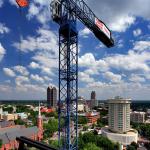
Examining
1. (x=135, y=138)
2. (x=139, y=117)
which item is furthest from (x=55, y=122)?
(x=139, y=117)

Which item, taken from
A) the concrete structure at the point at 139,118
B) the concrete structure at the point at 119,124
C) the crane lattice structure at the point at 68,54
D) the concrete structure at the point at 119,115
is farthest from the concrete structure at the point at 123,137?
the concrete structure at the point at 139,118

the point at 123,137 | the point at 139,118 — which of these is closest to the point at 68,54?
the point at 123,137

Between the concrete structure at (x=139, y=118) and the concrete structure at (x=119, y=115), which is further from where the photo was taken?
the concrete structure at (x=139, y=118)

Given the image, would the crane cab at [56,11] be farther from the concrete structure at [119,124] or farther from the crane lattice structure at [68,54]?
the concrete structure at [119,124]

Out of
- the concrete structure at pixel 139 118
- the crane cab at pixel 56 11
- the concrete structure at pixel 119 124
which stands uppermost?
the crane cab at pixel 56 11

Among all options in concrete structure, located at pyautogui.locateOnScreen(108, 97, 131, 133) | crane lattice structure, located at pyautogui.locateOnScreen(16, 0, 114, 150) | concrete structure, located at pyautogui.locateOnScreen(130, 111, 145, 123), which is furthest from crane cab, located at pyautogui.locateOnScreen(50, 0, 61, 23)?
concrete structure, located at pyautogui.locateOnScreen(130, 111, 145, 123)

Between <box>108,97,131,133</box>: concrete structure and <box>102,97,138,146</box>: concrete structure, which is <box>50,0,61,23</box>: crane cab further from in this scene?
<box>108,97,131,133</box>: concrete structure

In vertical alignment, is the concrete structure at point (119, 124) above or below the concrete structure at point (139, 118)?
above

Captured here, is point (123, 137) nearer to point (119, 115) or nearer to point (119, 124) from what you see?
point (119, 124)

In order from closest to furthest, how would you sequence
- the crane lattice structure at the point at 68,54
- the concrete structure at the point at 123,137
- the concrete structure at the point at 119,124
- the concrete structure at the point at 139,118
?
1. the crane lattice structure at the point at 68,54
2. the concrete structure at the point at 123,137
3. the concrete structure at the point at 119,124
4. the concrete structure at the point at 139,118
